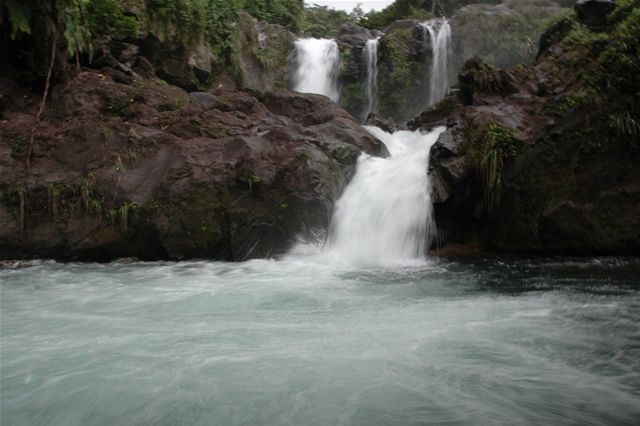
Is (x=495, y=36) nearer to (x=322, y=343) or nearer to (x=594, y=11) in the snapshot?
(x=594, y=11)

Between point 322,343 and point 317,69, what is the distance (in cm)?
1255

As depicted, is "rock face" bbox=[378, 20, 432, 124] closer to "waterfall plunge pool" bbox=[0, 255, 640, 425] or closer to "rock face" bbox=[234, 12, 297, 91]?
"rock face" bbox=[234, 12, 297, 91]

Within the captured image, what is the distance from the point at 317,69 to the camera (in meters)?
14.4

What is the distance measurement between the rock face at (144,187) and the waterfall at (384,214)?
552mm

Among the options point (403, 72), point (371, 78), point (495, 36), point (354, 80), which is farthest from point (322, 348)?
point (495, 36)

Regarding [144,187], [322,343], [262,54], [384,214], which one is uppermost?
[262,54]

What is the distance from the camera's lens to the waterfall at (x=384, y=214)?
673 cm

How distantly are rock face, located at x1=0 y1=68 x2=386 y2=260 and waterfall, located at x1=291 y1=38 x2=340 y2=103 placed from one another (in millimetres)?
7471

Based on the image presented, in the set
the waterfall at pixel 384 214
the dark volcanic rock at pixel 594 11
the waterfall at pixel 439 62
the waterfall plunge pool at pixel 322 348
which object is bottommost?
the waterfall plunge pool at pixel 322 348

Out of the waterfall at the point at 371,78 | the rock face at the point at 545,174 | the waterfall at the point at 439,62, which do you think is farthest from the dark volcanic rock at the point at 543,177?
the waterfall at the point at 439,62

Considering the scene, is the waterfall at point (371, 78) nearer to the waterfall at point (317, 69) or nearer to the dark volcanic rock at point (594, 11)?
the waterfall at point (317, 69)

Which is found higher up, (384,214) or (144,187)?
(144,187)

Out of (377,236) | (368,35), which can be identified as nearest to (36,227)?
(377,236)

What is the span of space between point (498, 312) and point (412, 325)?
97cm
